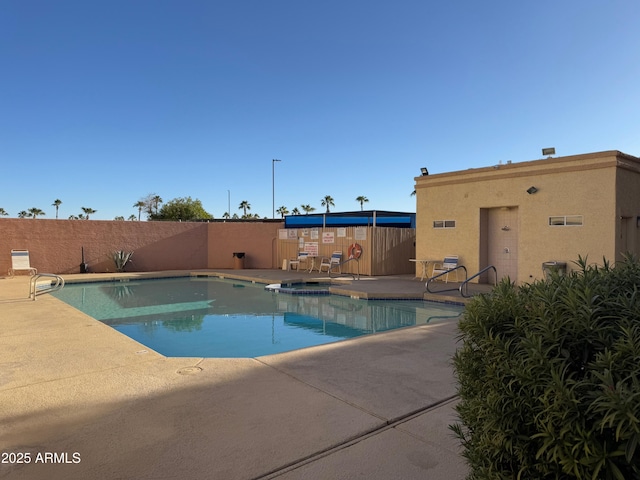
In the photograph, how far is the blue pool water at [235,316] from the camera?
7164mm

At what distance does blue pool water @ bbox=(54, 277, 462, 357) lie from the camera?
7164 millimetres

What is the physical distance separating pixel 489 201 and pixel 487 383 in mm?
11334

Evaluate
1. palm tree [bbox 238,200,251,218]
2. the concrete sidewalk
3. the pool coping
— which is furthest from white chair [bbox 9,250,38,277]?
palm tree [bbox 238,200,251,218]

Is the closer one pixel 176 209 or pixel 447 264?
pixel 447 264

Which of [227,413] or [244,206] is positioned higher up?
[244,206]

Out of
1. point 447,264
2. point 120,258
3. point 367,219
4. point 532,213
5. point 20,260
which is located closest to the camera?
point 532,213

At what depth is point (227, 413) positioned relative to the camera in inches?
127

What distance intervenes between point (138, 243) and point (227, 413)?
53.6 feet

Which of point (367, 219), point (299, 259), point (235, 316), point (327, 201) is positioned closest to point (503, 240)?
point (235, 316)

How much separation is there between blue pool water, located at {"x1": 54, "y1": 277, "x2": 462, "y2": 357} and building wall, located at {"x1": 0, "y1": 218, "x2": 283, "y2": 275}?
3081mm

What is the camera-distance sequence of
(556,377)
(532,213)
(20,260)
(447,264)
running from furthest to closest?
(20,260), (447,264), (532,213), (556,377)

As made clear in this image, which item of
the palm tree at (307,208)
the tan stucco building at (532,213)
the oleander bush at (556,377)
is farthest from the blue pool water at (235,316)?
the palm tree at (307,208)

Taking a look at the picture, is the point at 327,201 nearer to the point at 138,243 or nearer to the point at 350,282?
the point at 138,243

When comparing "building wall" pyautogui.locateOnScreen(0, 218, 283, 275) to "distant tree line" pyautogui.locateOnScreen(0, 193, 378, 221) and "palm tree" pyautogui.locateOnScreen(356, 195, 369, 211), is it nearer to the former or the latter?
"distant tree line" pyautogui.locateOnScreen(0, 193, 378, 221)
